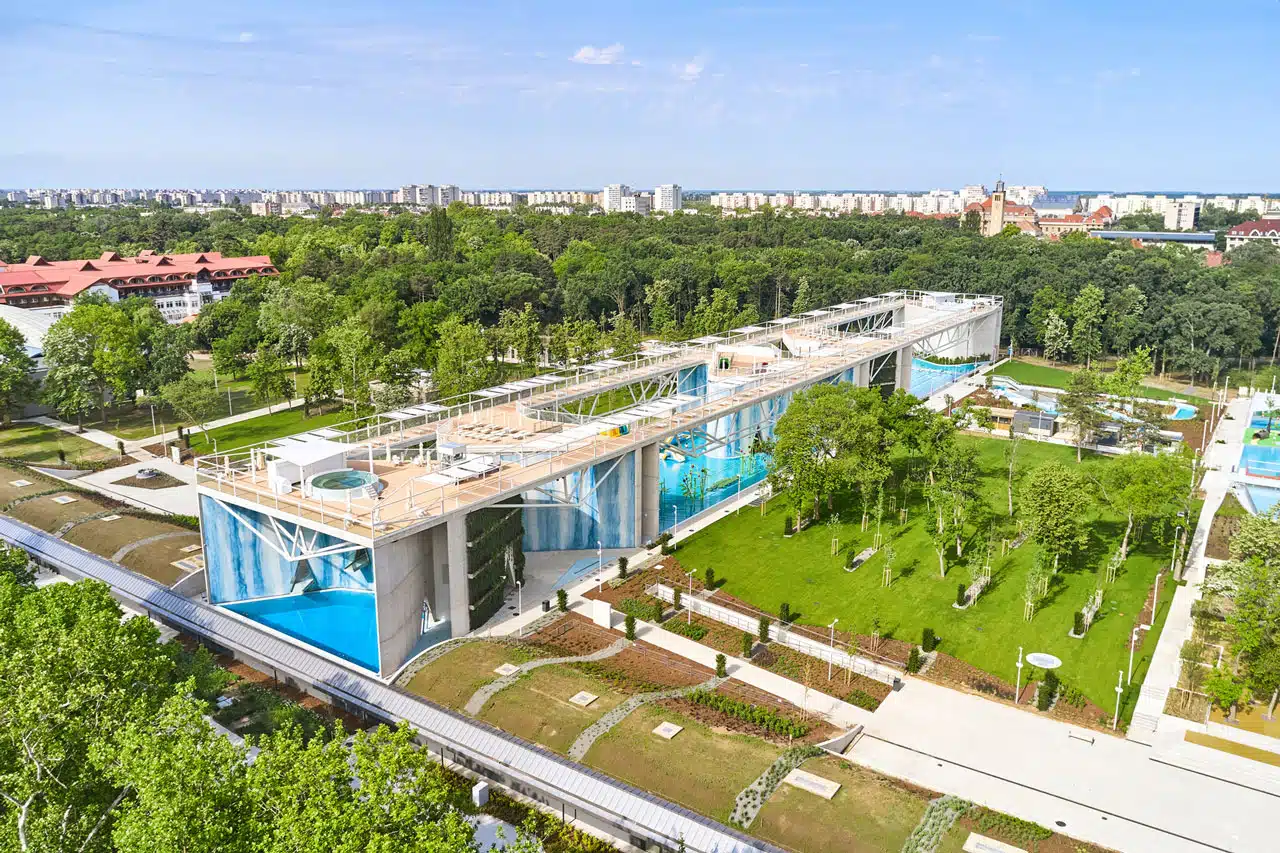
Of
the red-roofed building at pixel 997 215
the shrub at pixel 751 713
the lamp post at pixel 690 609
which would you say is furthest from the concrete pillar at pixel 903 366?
the red-roofed building at pixel 997 215

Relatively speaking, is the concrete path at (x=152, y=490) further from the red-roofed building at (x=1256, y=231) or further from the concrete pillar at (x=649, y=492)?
the red-roofed building at (x=1256, y=231)

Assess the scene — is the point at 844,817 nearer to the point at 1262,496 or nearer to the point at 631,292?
the point at 1262,496

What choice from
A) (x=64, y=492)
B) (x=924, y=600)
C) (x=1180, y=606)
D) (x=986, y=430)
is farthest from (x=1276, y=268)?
(x=64, y=492)

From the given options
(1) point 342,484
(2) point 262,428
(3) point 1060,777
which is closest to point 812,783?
(3) point 1060,777

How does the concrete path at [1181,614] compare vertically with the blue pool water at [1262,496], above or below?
below

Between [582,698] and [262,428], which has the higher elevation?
[262,428]

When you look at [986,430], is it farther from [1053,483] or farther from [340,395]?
[340,395]
